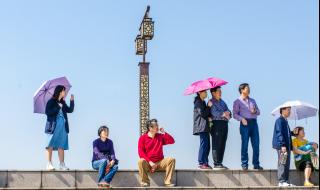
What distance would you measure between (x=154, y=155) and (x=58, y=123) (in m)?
1.83

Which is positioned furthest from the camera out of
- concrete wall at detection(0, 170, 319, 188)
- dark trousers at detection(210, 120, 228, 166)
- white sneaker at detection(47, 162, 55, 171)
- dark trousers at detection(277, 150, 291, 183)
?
dark trousers at detection(210, 120, 228, 166)

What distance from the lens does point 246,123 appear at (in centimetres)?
1388

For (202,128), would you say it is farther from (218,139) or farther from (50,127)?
(50,127)

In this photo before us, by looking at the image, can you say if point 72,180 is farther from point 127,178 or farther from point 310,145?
point 310,145

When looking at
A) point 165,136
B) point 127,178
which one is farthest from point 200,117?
point 127,178

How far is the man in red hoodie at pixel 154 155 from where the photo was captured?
1295 centimetres

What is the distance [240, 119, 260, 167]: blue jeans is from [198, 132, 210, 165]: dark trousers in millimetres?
639

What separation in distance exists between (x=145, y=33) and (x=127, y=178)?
1316cm

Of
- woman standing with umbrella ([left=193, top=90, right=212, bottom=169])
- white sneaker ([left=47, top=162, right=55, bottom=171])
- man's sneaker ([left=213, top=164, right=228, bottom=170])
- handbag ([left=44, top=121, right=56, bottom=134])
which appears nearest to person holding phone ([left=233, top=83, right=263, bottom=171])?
man's sneaker ([left=213, top=164, right=228, bottom=170])

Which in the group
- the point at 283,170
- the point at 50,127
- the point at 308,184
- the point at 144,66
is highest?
the point at 144,66

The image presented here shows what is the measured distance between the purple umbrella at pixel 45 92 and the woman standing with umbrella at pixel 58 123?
16cm

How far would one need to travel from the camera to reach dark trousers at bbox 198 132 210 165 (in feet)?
44.9

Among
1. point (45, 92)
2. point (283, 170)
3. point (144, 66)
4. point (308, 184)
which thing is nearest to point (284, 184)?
point (283, 170)

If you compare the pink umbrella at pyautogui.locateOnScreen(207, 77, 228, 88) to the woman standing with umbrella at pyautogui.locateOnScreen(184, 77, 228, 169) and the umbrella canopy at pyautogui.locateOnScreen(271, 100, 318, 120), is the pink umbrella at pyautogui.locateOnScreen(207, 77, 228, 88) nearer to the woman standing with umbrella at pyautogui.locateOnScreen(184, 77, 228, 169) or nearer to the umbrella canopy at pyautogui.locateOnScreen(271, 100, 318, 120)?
the woman standing with umbrella at pyautogui.locateOnScreen(184, 77, 228, 169)
